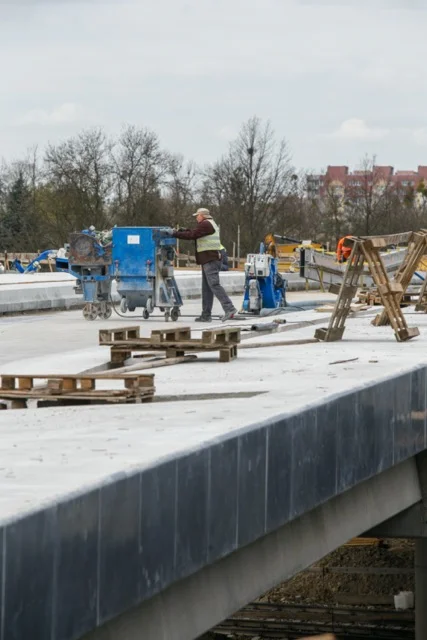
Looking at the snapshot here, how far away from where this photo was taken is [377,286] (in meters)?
17.1

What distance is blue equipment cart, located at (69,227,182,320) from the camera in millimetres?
27453

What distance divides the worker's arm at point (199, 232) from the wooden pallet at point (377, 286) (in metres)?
8.60

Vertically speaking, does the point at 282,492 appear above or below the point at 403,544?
above

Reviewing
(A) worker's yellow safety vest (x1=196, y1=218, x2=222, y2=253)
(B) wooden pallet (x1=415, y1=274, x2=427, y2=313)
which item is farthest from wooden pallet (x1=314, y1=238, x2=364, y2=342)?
(A) worker's yellow safety vest (x1=196, y1=218, x2=222, y2=253)

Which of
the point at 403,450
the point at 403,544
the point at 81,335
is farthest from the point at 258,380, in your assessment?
the point at 81,335

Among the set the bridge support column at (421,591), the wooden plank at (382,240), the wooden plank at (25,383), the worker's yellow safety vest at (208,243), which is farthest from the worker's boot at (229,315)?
the wooden plank at (25,383)

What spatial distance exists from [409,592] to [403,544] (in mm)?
2125

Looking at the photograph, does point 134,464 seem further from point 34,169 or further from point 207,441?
point 34,169

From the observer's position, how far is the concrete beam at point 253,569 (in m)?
6.46

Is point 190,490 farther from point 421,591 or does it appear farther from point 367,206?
point 367,206

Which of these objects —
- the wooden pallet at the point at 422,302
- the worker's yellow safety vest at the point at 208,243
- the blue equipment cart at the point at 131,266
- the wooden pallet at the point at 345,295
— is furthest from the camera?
the blue equipment cart at the point at 131,266

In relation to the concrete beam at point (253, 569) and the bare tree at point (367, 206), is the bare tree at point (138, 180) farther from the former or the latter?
the concrete beam at point (253, 569)

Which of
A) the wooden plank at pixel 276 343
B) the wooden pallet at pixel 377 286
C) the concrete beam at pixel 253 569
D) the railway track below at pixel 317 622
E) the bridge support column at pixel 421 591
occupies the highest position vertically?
the wooden pallet at pixel 377 286

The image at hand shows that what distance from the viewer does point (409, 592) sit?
61.5 feet
